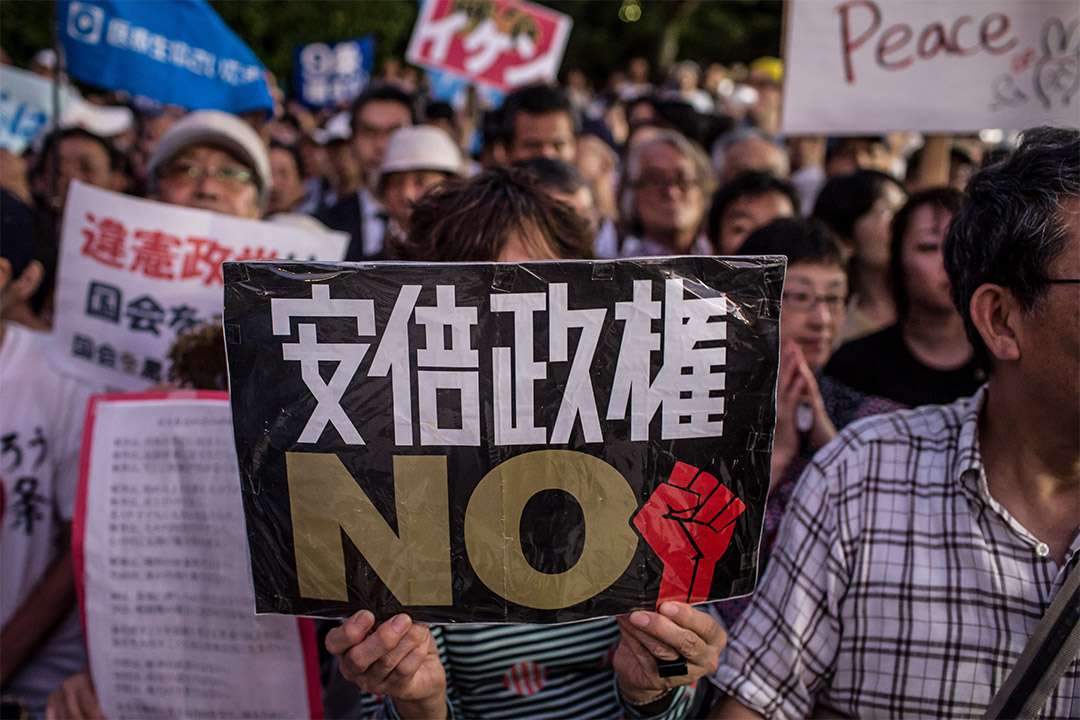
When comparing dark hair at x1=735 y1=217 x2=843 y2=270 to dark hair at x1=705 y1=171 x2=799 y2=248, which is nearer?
dark hair at x1=735 y1=217 x2=843 y2=270

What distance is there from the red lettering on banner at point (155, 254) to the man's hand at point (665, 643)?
1.75 metres

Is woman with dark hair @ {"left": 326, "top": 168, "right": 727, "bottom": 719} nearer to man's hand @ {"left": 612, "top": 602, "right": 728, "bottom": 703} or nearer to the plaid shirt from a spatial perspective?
man's hand @ {"left": 612, "top": 602, "right": 728, "bottom": 703}

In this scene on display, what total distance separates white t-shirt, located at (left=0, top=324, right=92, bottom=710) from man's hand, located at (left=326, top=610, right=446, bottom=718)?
135 cm

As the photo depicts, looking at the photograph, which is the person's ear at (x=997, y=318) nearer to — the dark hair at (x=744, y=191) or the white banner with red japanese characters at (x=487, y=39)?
the dark hair at (x=744, y=191)

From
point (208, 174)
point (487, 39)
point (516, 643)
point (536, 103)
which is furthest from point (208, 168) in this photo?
point (487, 39)

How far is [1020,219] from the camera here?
1.55 m

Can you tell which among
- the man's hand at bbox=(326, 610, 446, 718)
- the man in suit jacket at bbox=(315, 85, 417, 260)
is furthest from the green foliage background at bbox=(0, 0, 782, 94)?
the man's hand at bbox=(326, 610, 446, 718)

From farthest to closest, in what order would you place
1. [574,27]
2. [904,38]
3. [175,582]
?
[574,27] → [904,38] → [175,582]

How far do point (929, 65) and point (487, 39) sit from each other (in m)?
4.35

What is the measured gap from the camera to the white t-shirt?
231 cm

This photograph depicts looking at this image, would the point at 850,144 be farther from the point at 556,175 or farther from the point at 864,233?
the point at 556,175

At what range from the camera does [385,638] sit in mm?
1396

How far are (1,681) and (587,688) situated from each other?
5.36 ft

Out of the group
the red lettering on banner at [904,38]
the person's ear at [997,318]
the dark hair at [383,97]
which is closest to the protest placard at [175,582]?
the person's ear at [997,318]
